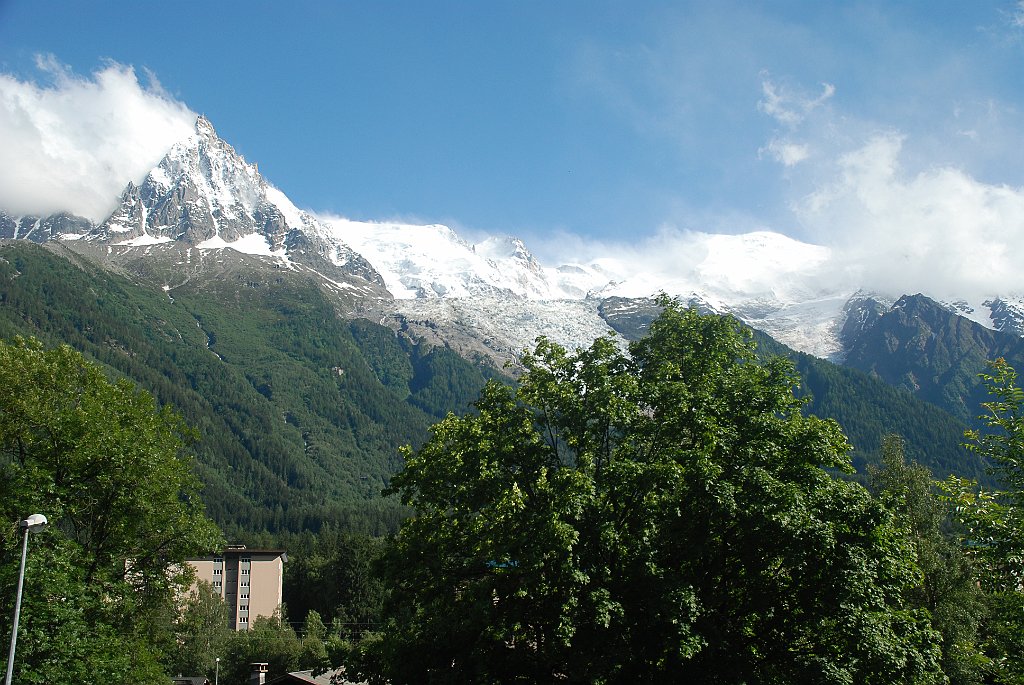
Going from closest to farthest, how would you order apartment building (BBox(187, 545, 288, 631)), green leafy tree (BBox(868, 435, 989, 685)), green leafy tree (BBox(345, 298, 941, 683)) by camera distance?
green leafy tree (BBox(345, 298, 941, 683)), green leafy tree (BBox(868, 435, 989, 685)), apartment building (BBox(187, 545, 288, 631))

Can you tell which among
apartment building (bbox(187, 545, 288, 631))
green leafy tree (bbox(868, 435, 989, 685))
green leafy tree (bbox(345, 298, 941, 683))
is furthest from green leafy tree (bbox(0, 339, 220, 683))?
apartment building (bbox(187, 545, 288, 631))

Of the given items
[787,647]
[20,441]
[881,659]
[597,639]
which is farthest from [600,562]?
[20,441]

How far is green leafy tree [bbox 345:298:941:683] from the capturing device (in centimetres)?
2258

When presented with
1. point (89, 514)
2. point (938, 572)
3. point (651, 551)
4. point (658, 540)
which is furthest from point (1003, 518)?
point (89, 514)

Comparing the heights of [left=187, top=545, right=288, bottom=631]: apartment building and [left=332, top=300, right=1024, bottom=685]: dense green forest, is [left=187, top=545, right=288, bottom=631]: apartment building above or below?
below

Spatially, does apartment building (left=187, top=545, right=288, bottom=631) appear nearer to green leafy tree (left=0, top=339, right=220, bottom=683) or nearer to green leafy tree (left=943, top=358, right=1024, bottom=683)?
green leafy tree (left=0, top=339, right=220, bottom=683)

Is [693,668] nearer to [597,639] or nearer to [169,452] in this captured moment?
[597,639]

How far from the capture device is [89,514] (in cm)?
3322

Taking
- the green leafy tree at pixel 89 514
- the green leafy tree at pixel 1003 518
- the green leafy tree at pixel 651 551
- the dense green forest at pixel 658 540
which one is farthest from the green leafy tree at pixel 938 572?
the green leafy tree at pixel 89 514

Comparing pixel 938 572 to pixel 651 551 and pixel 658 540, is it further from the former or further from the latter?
pixel 651 551

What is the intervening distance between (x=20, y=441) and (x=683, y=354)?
80.7 feet

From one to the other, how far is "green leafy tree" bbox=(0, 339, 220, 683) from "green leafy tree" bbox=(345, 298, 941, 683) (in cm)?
1049

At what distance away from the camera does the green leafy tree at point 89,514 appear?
2956 centimetres

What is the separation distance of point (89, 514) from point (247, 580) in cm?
12551
